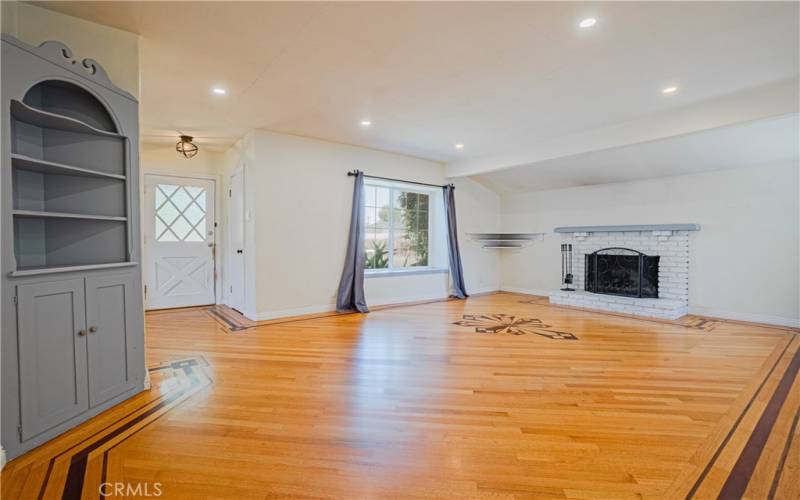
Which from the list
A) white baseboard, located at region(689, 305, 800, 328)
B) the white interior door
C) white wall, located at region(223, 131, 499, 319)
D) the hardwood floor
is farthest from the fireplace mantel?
the white interior door

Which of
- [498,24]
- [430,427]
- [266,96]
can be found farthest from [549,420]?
[266,96]

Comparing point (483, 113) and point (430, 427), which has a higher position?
point (483, 113)

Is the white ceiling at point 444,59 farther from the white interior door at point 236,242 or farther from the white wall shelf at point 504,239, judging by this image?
the white wall shelf at point 504,239

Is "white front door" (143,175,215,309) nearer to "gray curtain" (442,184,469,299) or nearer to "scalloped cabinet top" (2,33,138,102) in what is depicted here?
"scalloped cabinet top" (2,33,138,102)

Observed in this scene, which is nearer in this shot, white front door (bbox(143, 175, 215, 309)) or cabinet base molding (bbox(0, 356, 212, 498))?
cabinet base molding (bbox(0, 356, 212, 498))

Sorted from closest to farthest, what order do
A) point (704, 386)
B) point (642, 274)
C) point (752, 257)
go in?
1. point (704, 386)
2. point (752, 257)
3. point (642, 274)

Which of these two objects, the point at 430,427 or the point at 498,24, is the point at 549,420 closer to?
the point at 430,427

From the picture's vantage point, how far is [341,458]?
177cm

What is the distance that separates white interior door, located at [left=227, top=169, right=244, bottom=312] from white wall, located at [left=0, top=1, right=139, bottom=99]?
8.21 ft

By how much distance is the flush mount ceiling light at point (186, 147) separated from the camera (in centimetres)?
489

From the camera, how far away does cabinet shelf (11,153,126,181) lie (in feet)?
6.18

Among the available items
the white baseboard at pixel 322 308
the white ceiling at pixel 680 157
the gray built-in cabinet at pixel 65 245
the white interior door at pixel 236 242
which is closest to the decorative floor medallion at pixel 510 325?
the white baseboard at pixel 322 308

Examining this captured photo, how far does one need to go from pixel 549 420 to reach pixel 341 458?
1.24m

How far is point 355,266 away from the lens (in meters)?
5.34
